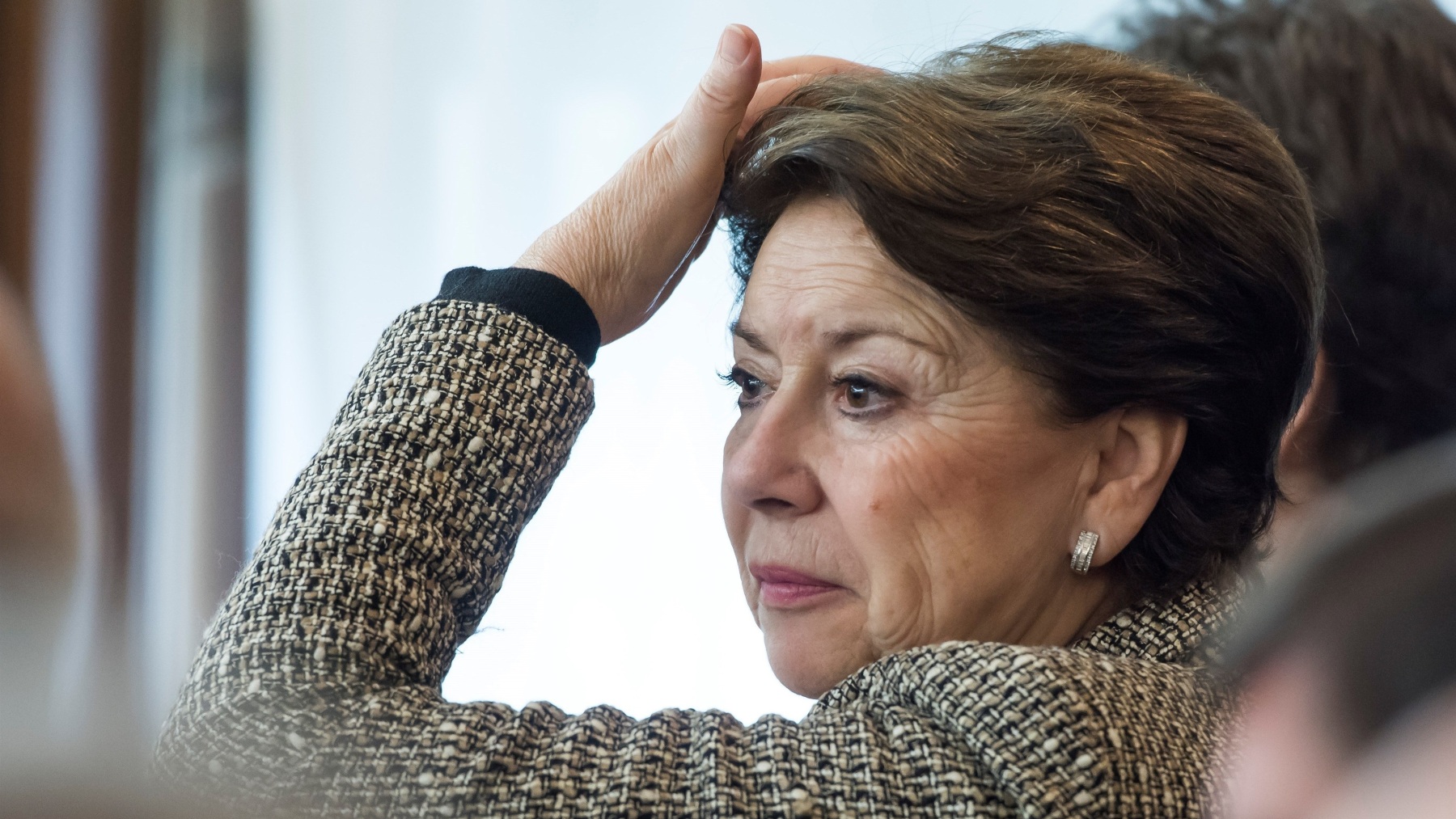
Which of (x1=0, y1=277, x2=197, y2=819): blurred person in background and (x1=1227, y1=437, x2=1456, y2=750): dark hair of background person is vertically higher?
(x1=0, y1=277, x2=197, y2=819): blurred person in background

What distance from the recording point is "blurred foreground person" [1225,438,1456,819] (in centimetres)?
35

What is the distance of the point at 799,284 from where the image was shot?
136 centimetres

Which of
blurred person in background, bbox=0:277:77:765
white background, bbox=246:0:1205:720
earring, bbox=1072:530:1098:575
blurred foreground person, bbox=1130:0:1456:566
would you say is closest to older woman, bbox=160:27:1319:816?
earring, bbox=1072:530:1098:575

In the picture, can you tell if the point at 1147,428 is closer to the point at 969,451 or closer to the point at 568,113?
the point at 969,451

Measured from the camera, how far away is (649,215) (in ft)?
4.95

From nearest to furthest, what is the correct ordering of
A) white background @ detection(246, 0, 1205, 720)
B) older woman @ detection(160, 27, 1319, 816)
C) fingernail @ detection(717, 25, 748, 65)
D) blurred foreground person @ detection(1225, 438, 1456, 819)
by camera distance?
blurred foreground person @ detection(1225, 438, 1456, 819) → older woman @ detection(160, 27, 1319, 816) → fingernail @ detection(717, 25, 748, 65) → white background @ detection(246, 0, 1205, 720)

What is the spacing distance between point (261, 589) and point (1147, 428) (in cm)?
87

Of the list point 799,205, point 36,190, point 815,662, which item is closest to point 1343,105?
point 799,205

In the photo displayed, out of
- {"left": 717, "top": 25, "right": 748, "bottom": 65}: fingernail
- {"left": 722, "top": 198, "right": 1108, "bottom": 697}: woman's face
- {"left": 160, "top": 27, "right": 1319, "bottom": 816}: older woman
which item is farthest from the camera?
{"left": 717, "top": 25, "right": 748, "bottom": 65}: fingernail

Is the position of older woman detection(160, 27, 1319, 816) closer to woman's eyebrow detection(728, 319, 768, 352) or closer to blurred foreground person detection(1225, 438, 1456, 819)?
woman's eyebrow detection(728, 319, 768, 352)

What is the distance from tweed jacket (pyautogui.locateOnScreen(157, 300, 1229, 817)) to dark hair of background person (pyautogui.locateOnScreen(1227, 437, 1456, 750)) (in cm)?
59

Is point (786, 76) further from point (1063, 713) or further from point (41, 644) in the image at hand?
point (41, 644)

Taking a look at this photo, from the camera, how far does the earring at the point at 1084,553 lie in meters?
1.32

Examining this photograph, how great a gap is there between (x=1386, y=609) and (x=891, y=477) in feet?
3.00
